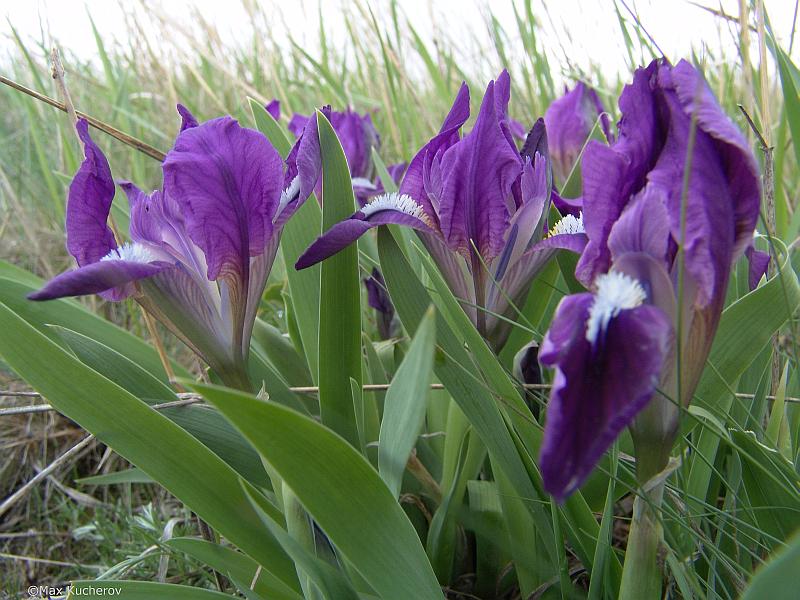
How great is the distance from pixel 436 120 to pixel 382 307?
986mm

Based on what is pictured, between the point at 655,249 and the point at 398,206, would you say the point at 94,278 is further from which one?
the point at 655,249

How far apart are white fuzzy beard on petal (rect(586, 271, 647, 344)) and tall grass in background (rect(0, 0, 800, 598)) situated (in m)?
0.17

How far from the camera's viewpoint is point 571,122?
1.41 meters

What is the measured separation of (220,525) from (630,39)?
1.06 m

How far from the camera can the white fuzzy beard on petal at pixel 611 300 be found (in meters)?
0.44

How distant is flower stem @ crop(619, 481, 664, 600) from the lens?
0.56 m

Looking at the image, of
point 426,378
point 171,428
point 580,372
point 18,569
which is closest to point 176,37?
point 18,569

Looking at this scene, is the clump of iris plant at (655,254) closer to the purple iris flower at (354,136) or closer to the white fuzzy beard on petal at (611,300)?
the white fuzzy beard on petal at (611,300)

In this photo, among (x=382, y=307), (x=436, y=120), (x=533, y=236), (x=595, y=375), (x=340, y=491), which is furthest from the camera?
(x=436, y=120)

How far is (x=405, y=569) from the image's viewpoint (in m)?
0.61

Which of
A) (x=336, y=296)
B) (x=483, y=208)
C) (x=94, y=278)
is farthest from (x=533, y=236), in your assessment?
(x=94, y=278)

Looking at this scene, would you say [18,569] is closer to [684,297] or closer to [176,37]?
[684,297]

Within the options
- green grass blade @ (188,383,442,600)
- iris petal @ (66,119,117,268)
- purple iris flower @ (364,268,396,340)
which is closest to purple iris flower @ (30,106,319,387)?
iris petal @ (66,119,117,268)

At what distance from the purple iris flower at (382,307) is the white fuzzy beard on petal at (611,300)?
0.74 m
